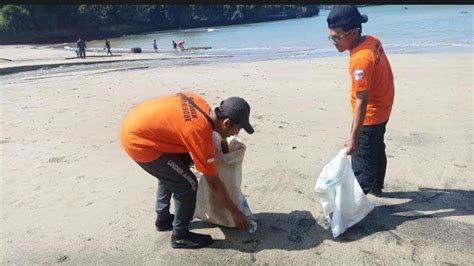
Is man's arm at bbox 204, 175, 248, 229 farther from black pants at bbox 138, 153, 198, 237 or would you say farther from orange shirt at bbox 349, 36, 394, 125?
orange shirt at bbox 349, 36, 394, 125

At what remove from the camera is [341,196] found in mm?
3537

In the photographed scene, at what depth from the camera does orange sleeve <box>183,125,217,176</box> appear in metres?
2.91

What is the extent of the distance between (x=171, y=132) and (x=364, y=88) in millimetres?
1532

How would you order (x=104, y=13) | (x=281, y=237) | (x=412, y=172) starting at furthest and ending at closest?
(x=104, y=13) < (x=412, y=172) < (x=281, y=237)

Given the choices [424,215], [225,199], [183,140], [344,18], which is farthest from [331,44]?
[183,140]

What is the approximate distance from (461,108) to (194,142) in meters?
6.32

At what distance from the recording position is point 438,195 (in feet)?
13.9

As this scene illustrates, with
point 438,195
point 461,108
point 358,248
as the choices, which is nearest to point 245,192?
point 358,248

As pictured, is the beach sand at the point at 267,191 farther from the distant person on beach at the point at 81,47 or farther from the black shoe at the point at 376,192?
the distant person on beach at the point at 81,47

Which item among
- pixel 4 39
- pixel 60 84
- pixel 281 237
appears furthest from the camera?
pixel 4 39

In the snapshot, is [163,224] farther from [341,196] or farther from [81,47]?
[81,47]

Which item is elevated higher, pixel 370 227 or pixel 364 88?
pixel 364 88

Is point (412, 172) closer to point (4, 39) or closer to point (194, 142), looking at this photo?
point (194, 142)

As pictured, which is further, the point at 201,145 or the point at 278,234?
the point at 278,234
